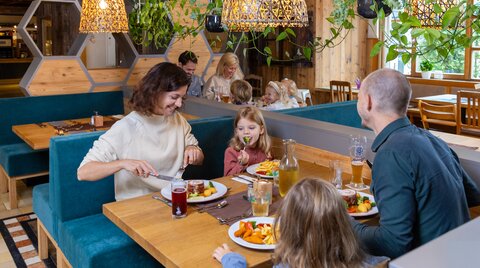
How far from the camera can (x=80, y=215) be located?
290 centimetres

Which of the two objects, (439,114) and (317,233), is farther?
(439,114)

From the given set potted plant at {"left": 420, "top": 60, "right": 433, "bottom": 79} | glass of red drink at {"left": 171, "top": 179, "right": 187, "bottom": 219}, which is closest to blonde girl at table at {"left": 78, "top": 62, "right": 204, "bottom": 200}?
glass of red drink at {"left": 171, "top": 179, "right": 187, "bottom": 219}

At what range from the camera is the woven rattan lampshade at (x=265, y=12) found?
223 cm

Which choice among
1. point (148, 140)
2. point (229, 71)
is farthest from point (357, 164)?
point (229, 71)

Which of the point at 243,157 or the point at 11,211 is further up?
the point at 243,157

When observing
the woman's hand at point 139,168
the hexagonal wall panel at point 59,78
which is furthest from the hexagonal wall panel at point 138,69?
the woman's hand at point 139,168

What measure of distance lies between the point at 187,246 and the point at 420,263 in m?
1.07

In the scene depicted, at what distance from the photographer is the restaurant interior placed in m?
1.90

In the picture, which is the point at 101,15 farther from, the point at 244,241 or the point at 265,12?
the point at 244,241

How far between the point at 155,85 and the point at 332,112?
214cm

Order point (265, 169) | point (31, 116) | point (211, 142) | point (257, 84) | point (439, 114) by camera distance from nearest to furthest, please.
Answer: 1. point (265, 169)
2. point (211, 142)
3. point (31, 116)
4. point (439, 114)
5. point (257, 84)

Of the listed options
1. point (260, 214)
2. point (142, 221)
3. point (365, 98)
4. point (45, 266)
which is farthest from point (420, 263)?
point (45, 266)

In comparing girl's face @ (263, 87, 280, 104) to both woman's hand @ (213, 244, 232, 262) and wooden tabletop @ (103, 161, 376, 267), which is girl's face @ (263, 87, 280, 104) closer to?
wooden tabletop @ (103, 161, 376, 267)

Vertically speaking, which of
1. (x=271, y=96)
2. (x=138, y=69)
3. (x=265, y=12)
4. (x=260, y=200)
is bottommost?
(x=260, y=200)
